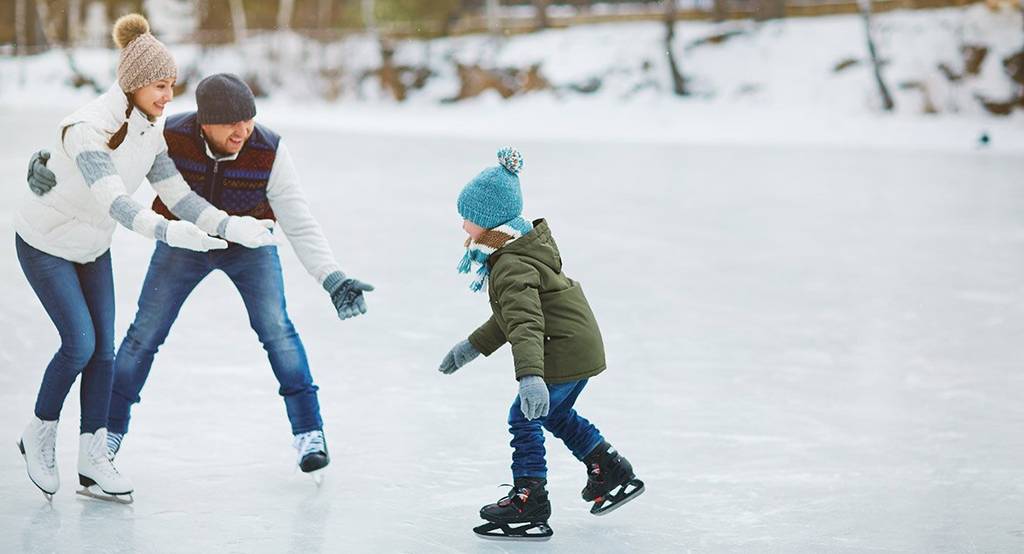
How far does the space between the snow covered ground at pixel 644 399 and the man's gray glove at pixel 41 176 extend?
87 centimetres

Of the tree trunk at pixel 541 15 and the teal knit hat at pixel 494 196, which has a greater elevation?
the teal knit hat at pixel 494 196

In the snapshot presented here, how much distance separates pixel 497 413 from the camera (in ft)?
16.1

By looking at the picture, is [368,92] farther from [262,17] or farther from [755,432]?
[755,432]

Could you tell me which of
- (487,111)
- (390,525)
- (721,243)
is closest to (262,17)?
(487,111)

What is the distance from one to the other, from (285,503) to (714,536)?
1189 millimetres

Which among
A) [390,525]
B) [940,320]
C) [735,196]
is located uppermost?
[390,525]

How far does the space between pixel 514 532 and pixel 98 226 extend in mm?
1365

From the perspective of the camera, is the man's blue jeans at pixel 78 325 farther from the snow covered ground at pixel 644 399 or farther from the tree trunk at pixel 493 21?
the tree trunk at pixel 493 21

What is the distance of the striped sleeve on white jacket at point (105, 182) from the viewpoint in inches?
133

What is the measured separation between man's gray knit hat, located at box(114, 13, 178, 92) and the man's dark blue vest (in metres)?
0.20

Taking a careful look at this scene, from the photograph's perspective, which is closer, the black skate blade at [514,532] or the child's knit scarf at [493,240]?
the child's knit scarf at [493,240]

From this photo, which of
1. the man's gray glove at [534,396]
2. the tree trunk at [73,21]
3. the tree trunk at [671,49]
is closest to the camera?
the man's gray glove at [534,396]

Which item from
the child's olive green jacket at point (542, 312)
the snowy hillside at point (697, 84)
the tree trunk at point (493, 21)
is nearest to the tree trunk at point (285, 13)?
the snowy hillside at point (697, 84)

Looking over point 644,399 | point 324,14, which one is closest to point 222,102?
point 644,399
